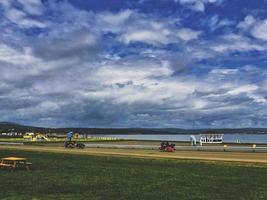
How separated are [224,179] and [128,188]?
6.77 m

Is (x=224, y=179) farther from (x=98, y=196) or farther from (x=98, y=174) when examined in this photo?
(x=98, y=196)

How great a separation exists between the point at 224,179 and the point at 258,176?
301 centimetres

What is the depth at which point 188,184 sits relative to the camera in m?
22.5

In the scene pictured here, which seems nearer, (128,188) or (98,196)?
(98,196)

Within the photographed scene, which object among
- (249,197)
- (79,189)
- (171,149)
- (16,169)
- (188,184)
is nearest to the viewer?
(249,197)

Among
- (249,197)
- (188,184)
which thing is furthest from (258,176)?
(249,197)

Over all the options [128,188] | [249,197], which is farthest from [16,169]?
[249,197]

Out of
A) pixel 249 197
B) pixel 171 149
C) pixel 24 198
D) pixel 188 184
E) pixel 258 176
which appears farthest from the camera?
pixel 171 149

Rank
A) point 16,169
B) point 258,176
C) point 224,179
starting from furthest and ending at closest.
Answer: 1. point 16,169
2. point 258,176
3. point 224,179

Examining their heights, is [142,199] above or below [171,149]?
below

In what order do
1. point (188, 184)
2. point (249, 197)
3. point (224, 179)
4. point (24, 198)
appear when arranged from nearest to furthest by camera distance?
point (24, 198), point (249, 197), point (188, 184), point (224, 179)

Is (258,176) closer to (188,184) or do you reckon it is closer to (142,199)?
(188,184)

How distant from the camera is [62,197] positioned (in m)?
17.8

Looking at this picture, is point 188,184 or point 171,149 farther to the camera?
point 171,149
